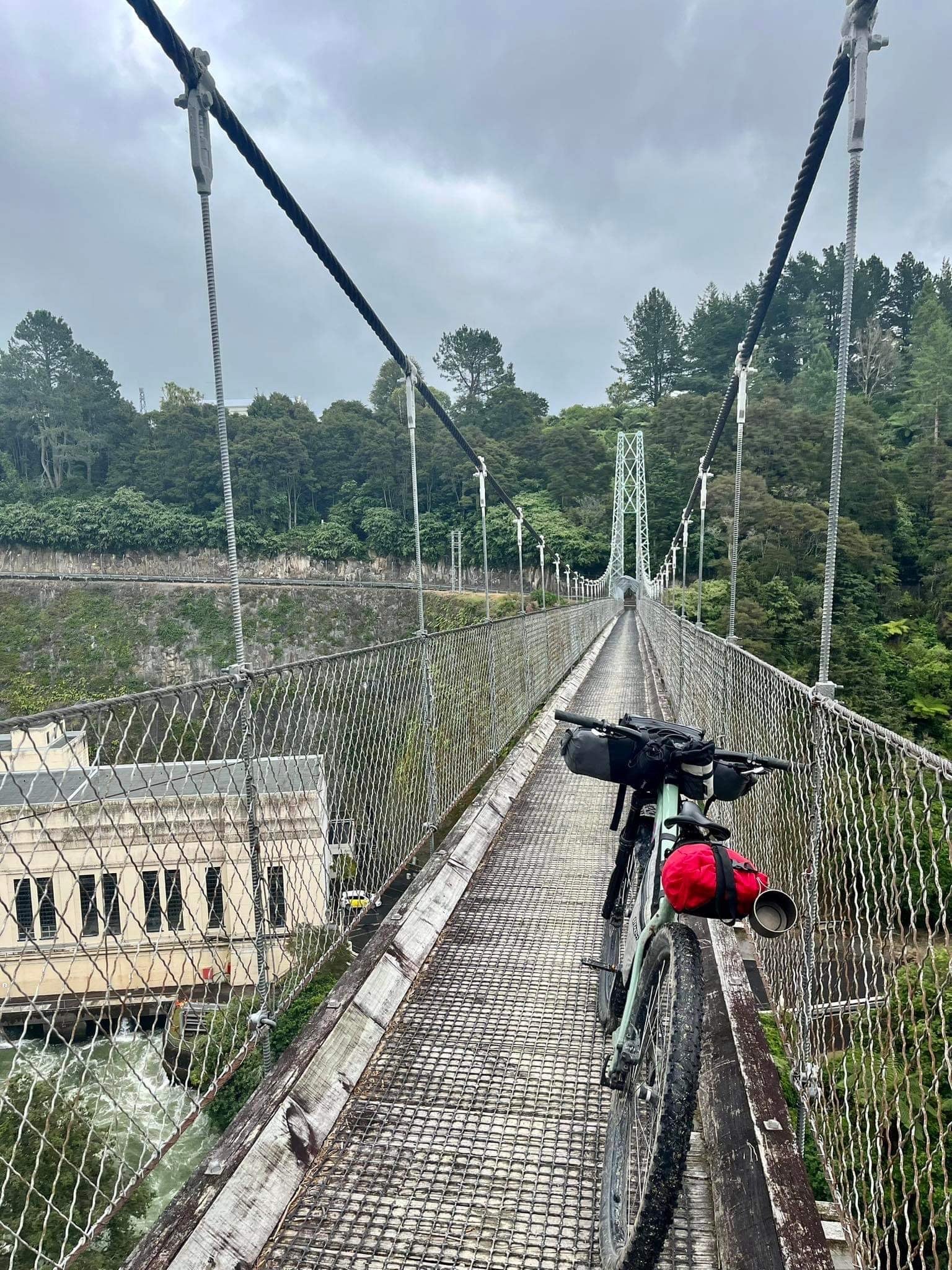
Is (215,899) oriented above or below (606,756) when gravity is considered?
below

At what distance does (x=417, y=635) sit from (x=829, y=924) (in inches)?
62.0

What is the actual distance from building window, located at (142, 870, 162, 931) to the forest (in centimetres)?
2188

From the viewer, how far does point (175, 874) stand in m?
1.33

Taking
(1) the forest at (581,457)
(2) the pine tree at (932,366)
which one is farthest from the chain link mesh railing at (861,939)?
(2) the pine tree at (932,366)

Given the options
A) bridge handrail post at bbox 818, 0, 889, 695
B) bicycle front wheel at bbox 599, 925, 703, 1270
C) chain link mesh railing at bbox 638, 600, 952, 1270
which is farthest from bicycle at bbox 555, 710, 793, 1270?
bridge handrail post at bbox 818, 0, 889, 695

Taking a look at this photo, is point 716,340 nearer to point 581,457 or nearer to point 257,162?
point 581,457

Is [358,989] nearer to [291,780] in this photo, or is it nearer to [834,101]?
[291,780]

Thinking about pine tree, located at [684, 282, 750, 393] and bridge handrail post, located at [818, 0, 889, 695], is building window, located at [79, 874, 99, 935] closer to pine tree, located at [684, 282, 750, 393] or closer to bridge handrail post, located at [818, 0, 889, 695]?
bridge handrail post, located at [818, 0, 889, 695]

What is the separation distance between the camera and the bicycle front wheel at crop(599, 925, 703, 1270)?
0.90 metres

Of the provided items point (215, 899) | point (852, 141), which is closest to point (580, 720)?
point (215, 899)

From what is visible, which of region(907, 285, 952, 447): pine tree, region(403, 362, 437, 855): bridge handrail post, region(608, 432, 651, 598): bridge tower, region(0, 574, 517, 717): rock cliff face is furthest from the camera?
region(0, 574, 517, 717): rock cliff face

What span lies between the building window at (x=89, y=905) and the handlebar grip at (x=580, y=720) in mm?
833

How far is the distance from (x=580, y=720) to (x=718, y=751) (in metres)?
0.28

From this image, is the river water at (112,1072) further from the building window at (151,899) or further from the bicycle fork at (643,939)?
the bicycle fork at (643,939)
